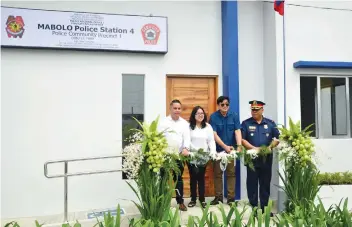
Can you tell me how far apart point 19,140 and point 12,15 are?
6.38 ft

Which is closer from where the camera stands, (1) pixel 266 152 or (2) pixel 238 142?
(1) pixel 266 152

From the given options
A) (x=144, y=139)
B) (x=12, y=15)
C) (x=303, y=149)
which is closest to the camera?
(x=144, y=139)

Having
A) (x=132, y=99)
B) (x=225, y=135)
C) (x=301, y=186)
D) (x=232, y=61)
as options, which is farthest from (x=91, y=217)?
(x=232, y=61)

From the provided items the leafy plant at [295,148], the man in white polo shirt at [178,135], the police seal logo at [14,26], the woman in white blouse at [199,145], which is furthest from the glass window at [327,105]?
the police seal logo at [14,26]

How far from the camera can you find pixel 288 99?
5.92 m

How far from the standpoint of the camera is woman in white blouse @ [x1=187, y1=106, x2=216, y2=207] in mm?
4824

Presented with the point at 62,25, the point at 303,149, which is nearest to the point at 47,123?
the point at 62,25

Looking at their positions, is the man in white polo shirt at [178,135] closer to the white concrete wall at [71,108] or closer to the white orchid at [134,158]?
the white orchid at [134,158]

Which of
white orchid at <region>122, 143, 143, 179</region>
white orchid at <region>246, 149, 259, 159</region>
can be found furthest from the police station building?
white orchid at <region>122, 143, 143, 179</region>

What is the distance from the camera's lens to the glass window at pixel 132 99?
19.6 feet

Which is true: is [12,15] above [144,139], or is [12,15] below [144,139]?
above

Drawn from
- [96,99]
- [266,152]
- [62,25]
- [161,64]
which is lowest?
[266,152]

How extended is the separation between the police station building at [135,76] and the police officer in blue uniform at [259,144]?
29.6 inches

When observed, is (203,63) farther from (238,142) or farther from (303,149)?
(303,149)
